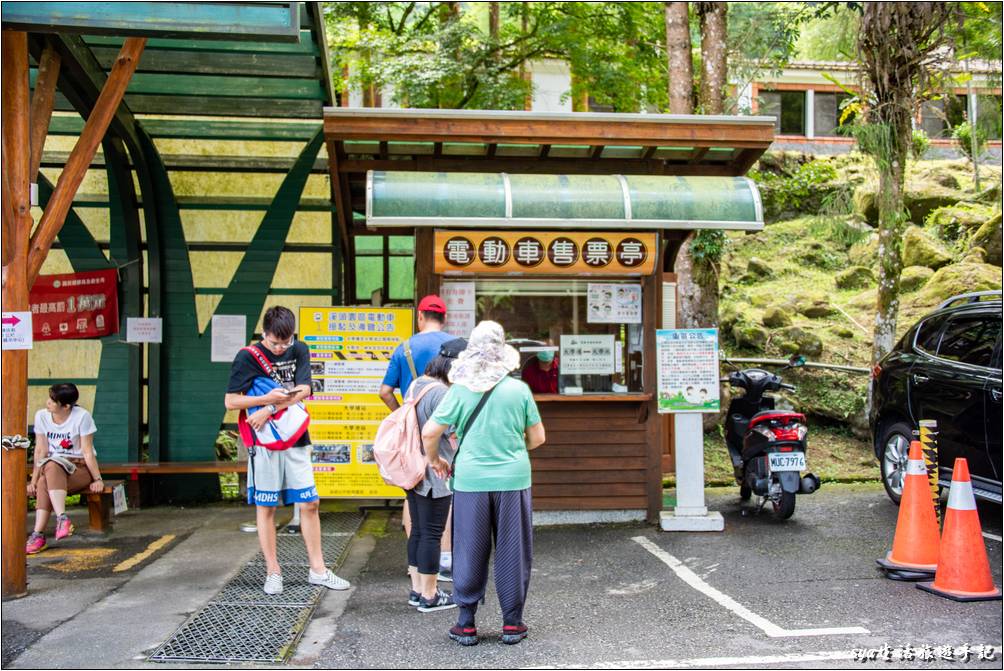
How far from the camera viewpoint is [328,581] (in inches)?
227

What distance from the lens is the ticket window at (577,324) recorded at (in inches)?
305

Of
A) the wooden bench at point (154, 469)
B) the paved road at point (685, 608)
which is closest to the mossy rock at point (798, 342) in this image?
the paved road at point (685, 608)

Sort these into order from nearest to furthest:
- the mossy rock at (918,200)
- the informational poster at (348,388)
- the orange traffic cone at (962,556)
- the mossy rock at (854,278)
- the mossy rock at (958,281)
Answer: the orange traffic cone at (962,556) < the informational poster at (348,388) < the mossy rock at (958,281) < the mossy rock at (854,278) < the mossy rock at (918,200)

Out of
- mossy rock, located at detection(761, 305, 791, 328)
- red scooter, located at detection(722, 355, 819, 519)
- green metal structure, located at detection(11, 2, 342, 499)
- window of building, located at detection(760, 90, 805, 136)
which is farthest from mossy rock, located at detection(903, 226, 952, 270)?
green metal structure, located at detection(11, 2, 342, 499)

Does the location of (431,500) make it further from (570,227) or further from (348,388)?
(348,388)

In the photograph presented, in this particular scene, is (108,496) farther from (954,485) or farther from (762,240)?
(762,240)

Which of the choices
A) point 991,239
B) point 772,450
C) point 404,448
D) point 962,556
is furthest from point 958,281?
point 404,448

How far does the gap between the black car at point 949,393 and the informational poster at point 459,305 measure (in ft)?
12.1

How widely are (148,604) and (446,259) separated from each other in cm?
340

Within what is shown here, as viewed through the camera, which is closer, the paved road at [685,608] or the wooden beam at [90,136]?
the paved road at [685,608]

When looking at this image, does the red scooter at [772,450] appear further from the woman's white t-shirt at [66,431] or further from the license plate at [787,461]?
the woman's white t-shirt at [66,431]

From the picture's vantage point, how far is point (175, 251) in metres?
9.41

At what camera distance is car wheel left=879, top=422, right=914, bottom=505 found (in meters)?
7.78

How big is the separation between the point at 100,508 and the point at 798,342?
35.2 ft
